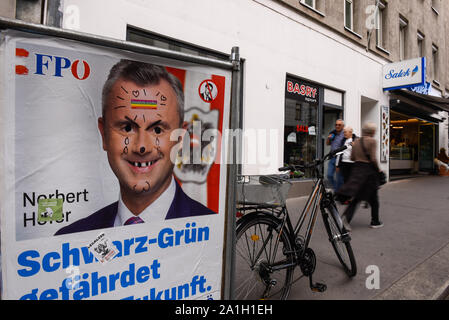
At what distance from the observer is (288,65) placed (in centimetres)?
786

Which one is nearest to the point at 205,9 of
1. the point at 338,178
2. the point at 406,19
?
the point at 338,178

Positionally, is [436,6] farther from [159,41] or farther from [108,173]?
[108,173]

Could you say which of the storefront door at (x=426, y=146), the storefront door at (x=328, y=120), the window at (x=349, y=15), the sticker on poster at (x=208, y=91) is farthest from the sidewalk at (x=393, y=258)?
the storefront door at (x=426, y=146)

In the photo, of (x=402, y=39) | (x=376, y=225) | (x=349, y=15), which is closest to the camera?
(x=376, y=225)

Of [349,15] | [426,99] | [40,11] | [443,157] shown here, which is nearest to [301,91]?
[349,15]

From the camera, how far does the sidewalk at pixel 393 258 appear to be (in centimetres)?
281

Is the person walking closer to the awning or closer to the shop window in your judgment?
the shop window

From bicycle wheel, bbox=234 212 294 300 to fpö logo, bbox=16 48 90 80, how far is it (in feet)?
4.72

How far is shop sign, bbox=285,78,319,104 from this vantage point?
8.08m

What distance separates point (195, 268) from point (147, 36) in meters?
4.74

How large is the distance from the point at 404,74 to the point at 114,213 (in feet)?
41.2

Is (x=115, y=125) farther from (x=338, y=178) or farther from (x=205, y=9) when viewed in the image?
(x=338, y=178)

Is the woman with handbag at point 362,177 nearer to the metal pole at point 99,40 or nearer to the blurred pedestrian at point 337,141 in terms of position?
the blurred pedestrian at point 337,141

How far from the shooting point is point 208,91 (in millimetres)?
1721
